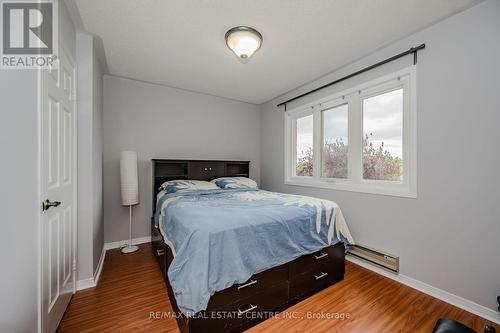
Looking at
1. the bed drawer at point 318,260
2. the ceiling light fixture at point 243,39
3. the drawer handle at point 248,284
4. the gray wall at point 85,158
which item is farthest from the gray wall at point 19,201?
the bed drawer at point 318,260

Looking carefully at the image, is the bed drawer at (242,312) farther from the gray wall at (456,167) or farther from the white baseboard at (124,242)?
the white baseboard at (124,242)

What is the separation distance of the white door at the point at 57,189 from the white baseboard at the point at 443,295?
118 inches

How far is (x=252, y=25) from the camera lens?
2.04 meters

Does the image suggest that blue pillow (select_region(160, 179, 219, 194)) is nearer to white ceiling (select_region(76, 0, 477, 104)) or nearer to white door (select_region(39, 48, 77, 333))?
white door (select_region(39, 48, 77, 333))

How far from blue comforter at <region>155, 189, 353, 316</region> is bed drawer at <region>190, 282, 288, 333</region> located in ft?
0.52

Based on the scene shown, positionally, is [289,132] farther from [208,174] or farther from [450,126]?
[450,126]

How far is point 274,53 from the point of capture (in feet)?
8.37

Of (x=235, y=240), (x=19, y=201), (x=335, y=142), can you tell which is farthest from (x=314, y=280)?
(x=19, y=201)

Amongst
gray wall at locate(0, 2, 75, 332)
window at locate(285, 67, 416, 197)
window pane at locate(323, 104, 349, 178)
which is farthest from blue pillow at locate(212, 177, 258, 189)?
gray wall at locate(0, 2, 75, 332)

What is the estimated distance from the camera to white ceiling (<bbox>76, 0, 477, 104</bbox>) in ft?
5.91

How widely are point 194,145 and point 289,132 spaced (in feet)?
5.84

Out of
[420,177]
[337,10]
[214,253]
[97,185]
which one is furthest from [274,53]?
[97,185]

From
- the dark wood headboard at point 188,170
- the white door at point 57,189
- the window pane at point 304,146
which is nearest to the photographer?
the white door at point 57,189

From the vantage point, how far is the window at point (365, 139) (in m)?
2.27
